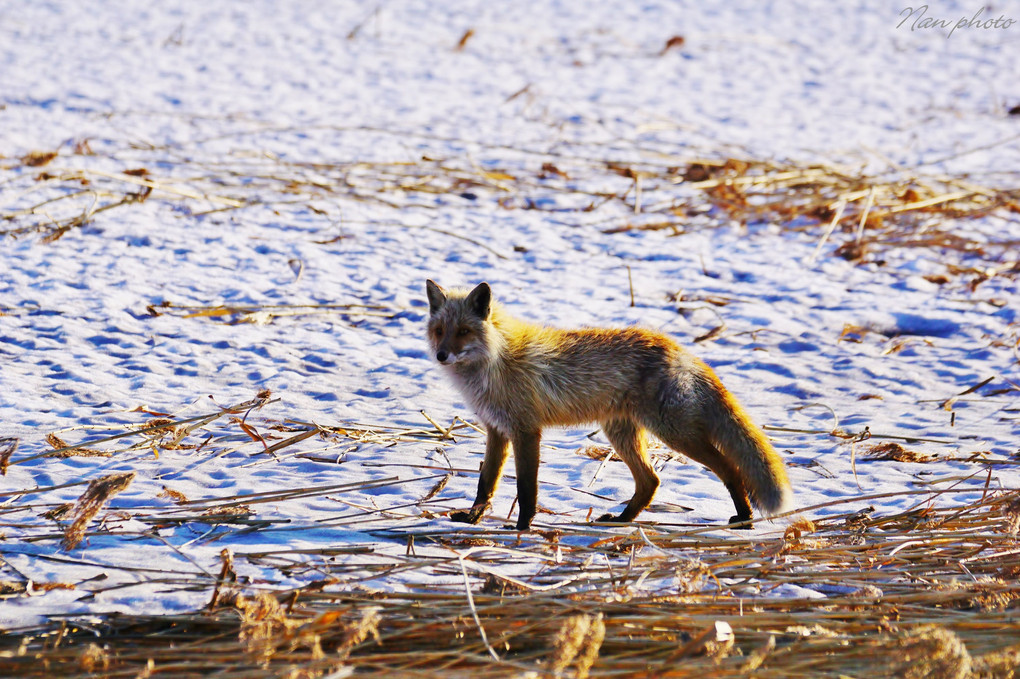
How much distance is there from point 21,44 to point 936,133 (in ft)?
52.3

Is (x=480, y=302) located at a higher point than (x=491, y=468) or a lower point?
higher

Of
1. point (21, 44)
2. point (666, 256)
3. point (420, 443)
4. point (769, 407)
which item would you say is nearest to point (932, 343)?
point (769, 407)

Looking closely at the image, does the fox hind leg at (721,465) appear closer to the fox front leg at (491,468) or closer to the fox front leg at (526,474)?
the fox front leg at (526,474)

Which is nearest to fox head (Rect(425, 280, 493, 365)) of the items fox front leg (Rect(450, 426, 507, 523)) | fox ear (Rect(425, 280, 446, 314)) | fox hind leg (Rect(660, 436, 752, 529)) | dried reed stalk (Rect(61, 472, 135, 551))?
fox ear (Rect(425, 280, 446, 314))

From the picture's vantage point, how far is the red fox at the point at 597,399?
443 centimetres

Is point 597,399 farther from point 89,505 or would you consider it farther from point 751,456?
point 89,505

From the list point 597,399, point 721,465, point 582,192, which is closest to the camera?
point 721,465

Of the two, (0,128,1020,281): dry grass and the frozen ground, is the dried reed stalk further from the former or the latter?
(0,128,1020,281): dry grass

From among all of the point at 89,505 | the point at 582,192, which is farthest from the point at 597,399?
the point at 582,192

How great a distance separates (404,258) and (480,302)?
478 cm

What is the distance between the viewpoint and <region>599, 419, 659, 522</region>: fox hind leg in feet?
15.2

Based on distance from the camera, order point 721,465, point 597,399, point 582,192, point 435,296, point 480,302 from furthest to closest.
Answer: point 582,192
point 435,296
point 480,302
point 597,399
point 721,465

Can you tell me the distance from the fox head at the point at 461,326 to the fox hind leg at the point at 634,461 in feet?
2.80

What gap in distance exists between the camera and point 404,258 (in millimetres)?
9500
